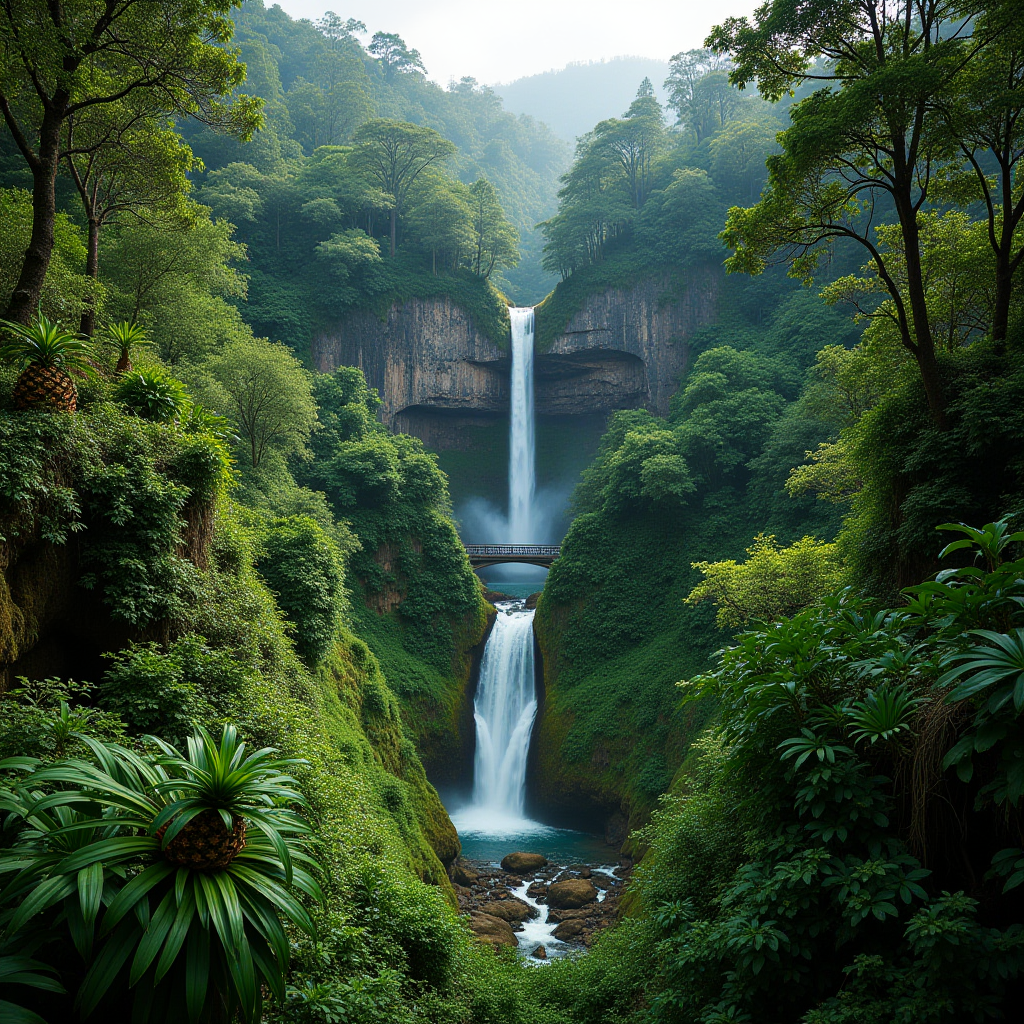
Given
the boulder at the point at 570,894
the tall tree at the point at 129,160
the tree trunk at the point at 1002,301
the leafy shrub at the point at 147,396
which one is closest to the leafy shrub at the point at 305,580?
the leafy shrub at the point at 147,396

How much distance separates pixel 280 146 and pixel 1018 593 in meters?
44.0

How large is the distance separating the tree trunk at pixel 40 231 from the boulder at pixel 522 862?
51.1ft

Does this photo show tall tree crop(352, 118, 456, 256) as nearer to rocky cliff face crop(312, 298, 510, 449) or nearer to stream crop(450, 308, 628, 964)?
rocky cliff face crop(312, 298, 510, 449)

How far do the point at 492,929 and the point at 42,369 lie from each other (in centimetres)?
1250

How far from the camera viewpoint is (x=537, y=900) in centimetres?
1473

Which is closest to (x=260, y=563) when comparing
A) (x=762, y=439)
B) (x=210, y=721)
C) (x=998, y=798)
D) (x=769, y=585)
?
(x=210, y=721)

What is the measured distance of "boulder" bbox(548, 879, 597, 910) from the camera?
14188 millimetres

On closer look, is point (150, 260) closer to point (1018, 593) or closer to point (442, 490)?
point (442, 490)

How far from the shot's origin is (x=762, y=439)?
23844 mm

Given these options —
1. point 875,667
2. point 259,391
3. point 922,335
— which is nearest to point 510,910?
point 875,667

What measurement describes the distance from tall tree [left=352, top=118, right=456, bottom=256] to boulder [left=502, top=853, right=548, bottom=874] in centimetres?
3088

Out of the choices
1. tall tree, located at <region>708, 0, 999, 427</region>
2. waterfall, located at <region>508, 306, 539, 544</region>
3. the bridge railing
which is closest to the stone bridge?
the bridge railing

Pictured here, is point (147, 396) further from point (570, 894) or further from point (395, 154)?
point (395, 154)

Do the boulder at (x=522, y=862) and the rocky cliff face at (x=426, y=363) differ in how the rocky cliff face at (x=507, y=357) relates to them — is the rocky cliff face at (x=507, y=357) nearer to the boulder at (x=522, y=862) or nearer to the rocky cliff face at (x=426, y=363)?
the rocky cliff face at (x=426, y=363)
